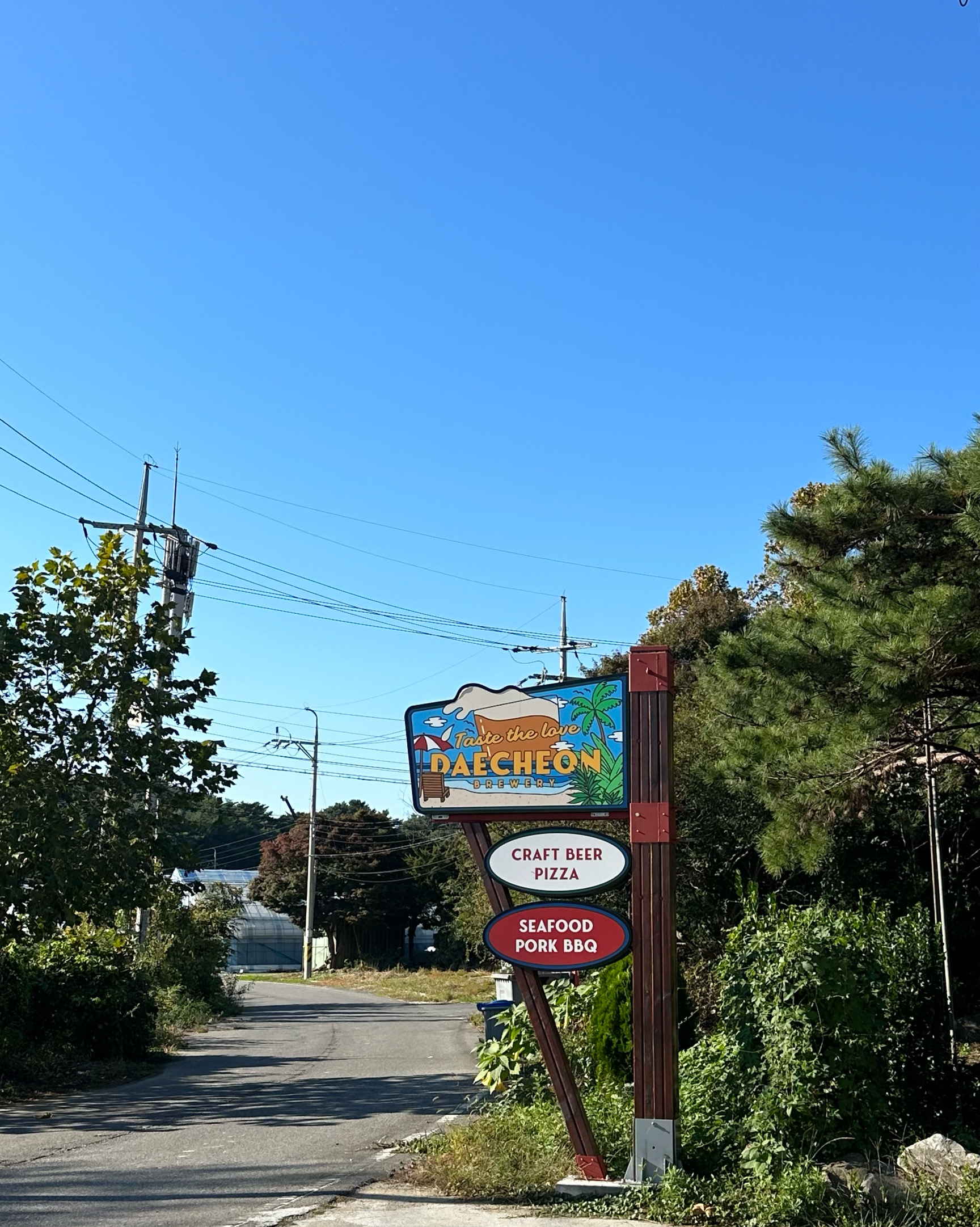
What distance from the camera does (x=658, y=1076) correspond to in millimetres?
8148

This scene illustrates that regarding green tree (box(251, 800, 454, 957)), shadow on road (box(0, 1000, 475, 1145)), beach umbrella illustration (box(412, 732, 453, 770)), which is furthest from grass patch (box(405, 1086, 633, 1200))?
green tree (box(251, 800, 454, 957))

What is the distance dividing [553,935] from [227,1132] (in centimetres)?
Result: 499

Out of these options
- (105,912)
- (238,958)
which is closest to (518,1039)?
(105,912)

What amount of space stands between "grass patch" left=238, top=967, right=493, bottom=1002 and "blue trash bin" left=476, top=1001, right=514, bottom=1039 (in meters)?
20.8

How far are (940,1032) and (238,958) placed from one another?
69.0 meters

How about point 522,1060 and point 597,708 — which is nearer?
point 597,708

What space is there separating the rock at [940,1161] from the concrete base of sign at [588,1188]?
6.27 feet

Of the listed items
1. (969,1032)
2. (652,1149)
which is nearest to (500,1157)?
(652,1149)

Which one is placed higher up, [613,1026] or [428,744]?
[428,744]

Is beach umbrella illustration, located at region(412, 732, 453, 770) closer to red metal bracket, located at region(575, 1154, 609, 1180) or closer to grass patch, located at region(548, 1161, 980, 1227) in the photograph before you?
A: red metal bracket, located at region(575, 1154, 609, 1180)

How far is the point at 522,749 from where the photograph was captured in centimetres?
898

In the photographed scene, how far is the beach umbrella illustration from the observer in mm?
9148

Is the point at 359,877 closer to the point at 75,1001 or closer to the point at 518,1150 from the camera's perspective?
the point at 75,1001

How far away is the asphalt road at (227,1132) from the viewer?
8.24 metres
